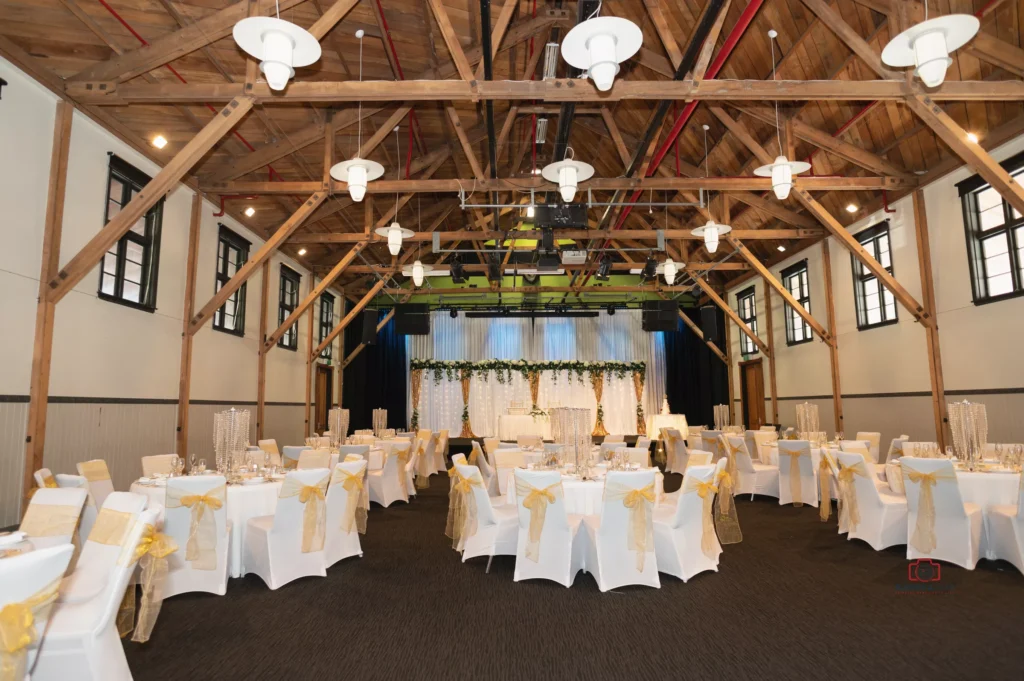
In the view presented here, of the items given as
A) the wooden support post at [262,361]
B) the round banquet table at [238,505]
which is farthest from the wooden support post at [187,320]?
the round banquet table at [238,505]

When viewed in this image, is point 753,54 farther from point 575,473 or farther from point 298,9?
point 575,473

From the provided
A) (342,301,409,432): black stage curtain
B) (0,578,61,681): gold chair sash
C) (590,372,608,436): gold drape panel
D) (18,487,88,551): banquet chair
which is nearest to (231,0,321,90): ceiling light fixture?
(18,487,88,551): banquet chair

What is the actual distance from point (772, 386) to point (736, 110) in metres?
6.70

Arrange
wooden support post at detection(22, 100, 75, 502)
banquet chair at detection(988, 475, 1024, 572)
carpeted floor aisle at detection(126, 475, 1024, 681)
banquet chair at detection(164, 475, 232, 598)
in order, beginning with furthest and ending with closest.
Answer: wooden support post at detection(22, 100, 75, 502)
banquet chair at detection(988, 475, 1024, 572)
banquet chair at detection(164, 475, 232, 598)
carpeted floor aisle at detection(126, 475, 1024, 681)

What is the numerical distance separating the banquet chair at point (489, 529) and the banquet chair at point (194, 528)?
6.08 ft

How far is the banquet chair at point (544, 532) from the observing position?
4.25 meters

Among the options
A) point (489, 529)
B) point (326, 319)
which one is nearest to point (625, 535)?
point (489, 529)

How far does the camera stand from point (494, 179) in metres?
A: 8.61

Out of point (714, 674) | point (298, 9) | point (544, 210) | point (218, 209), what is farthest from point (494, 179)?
point (714, 674)

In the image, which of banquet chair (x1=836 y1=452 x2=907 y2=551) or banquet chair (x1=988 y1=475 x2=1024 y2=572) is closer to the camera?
banquet chair (x1=988 y1=475 x2=1024 y2=572)

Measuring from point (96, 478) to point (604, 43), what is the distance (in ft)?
17.7

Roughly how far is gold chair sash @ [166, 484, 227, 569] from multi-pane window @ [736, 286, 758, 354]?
521 inches

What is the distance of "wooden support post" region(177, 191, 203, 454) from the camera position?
8164 millimetres

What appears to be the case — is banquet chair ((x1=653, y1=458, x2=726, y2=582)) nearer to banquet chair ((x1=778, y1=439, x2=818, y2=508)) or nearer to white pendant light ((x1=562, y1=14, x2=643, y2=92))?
white pendant light ((x1=562, y1=14, x2=643, y2=92))
